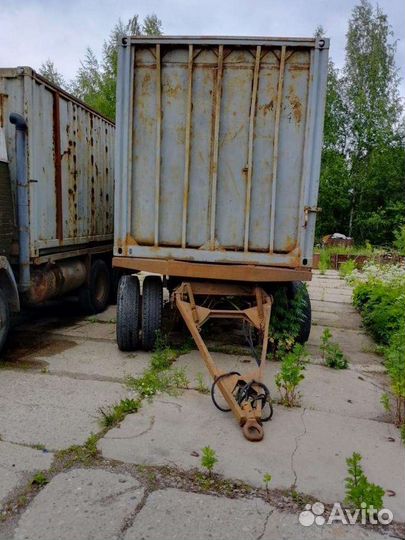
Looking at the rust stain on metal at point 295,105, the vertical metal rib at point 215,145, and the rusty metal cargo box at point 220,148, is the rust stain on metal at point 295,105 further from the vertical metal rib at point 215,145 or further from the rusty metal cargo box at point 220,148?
the vertical metal rib at point 215,145

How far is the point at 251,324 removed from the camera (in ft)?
16.0

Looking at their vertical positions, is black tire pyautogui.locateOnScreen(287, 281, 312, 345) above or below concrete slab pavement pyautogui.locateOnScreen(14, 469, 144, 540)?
above

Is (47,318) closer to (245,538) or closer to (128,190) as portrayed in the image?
(128,190)

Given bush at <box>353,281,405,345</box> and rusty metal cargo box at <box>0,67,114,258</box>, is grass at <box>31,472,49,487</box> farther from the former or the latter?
bush at <box>353,281,405,345</box>

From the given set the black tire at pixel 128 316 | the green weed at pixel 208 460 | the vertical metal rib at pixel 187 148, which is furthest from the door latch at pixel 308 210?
the green weed at pixel 208 460

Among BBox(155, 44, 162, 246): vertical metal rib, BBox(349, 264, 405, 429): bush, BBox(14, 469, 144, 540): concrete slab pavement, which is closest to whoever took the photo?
BBox(14, 469, 144, 540): concrete slab pavement

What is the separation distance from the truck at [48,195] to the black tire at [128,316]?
1123 mm

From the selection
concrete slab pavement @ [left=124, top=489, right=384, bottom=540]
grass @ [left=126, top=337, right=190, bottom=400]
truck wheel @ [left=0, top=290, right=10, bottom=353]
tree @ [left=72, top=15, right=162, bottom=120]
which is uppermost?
tree @ [left=72, top=15, right=162, bottom=120]

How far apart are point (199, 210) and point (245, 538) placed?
3.40m

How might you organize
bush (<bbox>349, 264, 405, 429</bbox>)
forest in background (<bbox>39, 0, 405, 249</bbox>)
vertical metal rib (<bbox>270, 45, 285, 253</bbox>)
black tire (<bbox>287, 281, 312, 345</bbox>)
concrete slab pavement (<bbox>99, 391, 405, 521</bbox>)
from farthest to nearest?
forest in background (<bbox>39, 0, 405, 249</bbox>) < black tire (<bbox>287, 281, 312, 345</bbox>) < vertical metal rib (<bbox>270, 45, 285, 253</bbox>) < bush (<bbox>349, 264, 405, 429</bbox>) < concrete slab pavement (<bbox>99, 391, 405, 521</bbox>)

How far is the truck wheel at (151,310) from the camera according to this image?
216 inches

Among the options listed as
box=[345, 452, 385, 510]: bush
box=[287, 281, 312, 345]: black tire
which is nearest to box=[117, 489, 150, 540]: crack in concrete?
box=[345, 452, 385, 510]: bush

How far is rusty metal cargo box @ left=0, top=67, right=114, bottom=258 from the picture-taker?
5297mm

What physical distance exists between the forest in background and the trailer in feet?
69.5
